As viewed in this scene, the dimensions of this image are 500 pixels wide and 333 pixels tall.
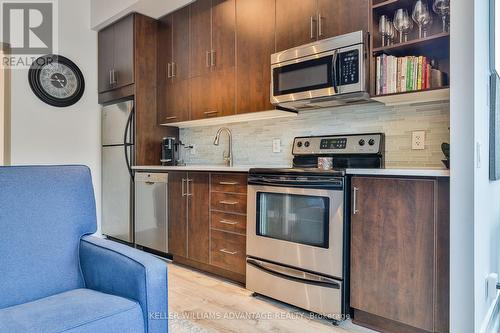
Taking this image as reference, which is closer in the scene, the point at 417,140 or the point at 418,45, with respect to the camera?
the point at 418,45

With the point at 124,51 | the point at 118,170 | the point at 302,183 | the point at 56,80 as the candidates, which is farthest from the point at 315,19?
the point at 56,80

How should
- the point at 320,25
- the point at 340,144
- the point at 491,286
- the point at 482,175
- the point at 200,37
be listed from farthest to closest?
the point at 200,37
the point at 340,144
the point at 320,25
the point at 491,286
the point at 482,175

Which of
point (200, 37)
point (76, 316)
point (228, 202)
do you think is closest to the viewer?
point (76, 316)

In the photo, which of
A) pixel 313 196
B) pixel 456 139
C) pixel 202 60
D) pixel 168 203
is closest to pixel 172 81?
pixel 202 60

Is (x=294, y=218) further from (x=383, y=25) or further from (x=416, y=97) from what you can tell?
(x=383, y=25)

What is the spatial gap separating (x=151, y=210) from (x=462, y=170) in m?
2.72

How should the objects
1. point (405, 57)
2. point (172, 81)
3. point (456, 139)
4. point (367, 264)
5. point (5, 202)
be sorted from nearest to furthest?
1. point (5, 202)
2. point (456, 139)
3. point (367, 264)
4. point (405, 57)
5. point (172, 81)

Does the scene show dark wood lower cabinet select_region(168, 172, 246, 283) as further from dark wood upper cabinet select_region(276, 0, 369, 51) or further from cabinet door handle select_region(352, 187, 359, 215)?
dark wood upper cabinet select_region(276, 0, 369, 51)

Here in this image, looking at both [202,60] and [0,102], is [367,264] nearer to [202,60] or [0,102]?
[202,60]

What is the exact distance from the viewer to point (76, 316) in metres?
1.16

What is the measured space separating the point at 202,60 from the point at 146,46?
2.96 feet

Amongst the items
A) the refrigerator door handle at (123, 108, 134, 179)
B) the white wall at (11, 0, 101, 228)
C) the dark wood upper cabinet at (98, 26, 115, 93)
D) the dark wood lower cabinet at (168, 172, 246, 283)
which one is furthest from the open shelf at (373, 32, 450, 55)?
the white wall at (11, 0, 101, 228)

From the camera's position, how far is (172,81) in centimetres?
370

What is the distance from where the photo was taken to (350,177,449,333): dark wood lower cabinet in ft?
5.60
